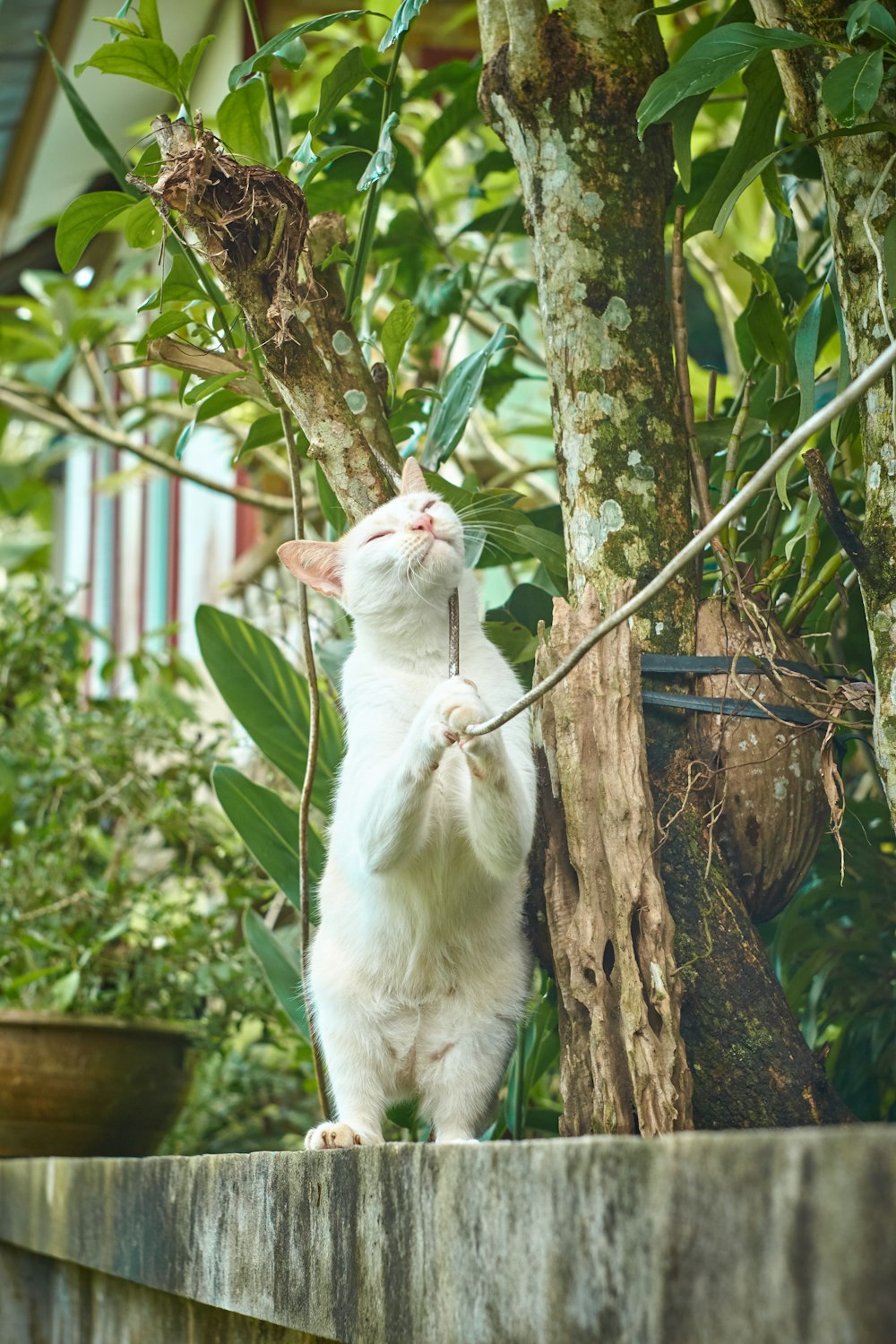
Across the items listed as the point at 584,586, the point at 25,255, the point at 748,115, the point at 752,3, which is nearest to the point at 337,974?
the point at 584,586

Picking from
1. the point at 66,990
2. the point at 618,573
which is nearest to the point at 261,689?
the point at 618,573

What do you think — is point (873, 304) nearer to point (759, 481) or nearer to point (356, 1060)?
point (759, 481)

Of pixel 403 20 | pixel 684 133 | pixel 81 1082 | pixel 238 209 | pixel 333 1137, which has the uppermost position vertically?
pixel 403 20

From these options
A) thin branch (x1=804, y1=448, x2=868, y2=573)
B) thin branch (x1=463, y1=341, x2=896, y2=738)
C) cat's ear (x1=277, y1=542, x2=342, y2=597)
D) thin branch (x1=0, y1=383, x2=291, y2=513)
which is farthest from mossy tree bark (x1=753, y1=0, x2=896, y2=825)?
thin branch (x1=0, y1=383, x2=291, y2=513)

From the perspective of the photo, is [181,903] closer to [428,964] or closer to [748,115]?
[428,964]

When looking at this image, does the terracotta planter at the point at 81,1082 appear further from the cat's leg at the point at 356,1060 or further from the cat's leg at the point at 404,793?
the cat's leg at the point at 404,793

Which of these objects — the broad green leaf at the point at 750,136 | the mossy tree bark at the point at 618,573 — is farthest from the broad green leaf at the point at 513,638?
the broad green leaf at the point at 750,136

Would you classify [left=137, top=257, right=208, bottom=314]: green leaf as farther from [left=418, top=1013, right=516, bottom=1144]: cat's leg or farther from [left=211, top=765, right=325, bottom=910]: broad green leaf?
[left=418, top=1013, right=516, bottom=1144]: cat's leg

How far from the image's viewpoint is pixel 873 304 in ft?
4.58

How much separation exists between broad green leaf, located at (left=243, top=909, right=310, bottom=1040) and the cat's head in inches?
26.2

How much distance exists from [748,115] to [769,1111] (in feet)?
4.07

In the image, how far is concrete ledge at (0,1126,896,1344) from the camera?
599mm

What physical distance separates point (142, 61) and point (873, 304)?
3.56 feet

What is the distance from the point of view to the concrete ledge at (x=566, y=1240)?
60 centimetres
